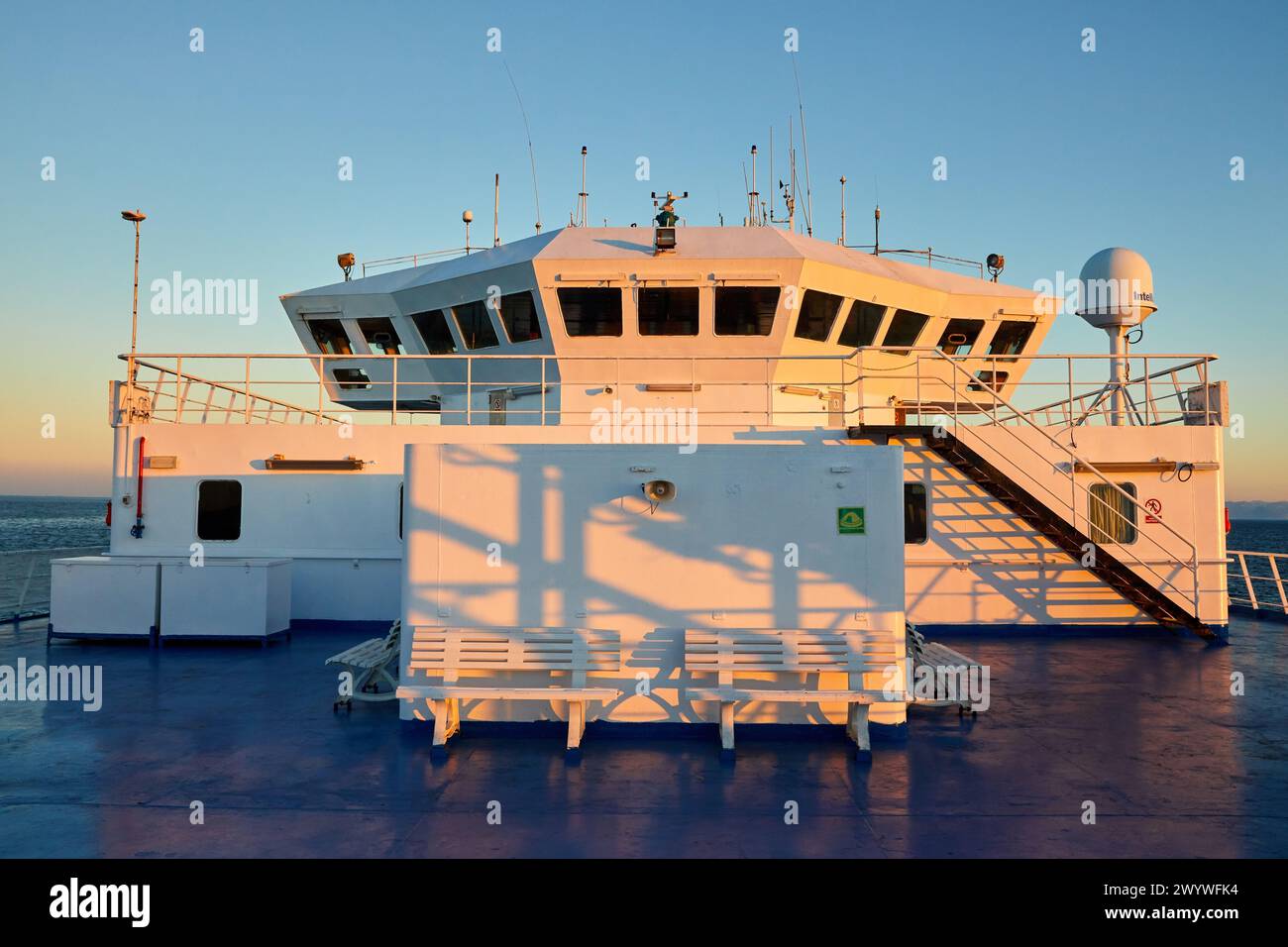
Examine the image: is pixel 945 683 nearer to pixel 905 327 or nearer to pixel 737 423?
pixel 737 423

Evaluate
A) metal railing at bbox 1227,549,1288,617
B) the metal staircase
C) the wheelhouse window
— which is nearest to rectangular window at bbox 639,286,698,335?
the metal staircase

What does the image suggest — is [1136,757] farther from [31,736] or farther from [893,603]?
[31,736]

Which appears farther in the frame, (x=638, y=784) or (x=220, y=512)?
(x=220, y=512)

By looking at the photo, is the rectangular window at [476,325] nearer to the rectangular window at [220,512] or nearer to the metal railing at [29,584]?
the rectangular window at [220,512]

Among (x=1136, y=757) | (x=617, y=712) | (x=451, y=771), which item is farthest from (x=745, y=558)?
(x=1136, y=757)

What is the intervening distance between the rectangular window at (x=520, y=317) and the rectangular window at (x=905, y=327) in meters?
6.61

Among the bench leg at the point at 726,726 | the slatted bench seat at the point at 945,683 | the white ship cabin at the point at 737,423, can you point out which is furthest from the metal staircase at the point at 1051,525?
the bench leg at the point at 726,726

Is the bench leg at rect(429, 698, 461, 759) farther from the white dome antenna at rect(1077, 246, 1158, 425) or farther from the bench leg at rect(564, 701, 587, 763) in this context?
the white dome antenna at rect(1077, 246, 1158, 425)

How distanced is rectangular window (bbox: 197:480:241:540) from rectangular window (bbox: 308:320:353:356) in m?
5.19

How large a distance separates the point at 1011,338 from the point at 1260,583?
2351 inches

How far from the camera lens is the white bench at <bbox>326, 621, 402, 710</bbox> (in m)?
9.01

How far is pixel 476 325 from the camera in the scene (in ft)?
54.7

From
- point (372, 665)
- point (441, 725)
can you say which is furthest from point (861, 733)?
point (372, 665)
